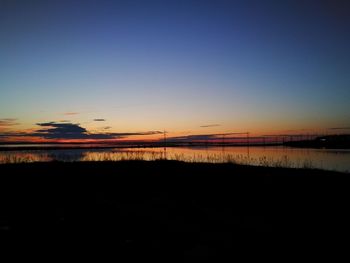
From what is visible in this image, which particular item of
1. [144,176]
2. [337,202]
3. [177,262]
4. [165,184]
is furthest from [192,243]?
[144,176]

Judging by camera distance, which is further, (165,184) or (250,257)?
(165,184)

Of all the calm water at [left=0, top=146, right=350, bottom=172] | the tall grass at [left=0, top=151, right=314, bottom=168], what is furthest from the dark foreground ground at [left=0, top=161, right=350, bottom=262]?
the calm water at [left=0, top=146, right=350, bottom=172]

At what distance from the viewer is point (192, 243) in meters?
7.06

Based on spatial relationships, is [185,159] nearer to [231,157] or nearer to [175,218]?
[231,157]

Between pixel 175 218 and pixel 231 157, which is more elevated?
pixel 175 218

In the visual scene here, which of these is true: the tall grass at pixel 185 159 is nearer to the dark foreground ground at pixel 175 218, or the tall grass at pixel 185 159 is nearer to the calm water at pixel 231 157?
the calm water at pixel 231 157

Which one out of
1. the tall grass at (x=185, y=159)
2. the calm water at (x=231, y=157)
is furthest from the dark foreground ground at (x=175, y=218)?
the calm water at (x=231, y=157)

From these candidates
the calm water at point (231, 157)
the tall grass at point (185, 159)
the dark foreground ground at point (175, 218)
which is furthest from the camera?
the calm water at point (231, 157)

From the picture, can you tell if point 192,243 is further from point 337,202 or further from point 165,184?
point 165,184

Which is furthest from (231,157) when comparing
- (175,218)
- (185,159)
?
(175,218)

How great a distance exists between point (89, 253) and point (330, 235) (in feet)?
19.0

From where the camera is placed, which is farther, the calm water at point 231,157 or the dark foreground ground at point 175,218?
the calm water at point 231,157

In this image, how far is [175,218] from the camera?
9.44 m

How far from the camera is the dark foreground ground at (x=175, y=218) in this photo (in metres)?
6.80
